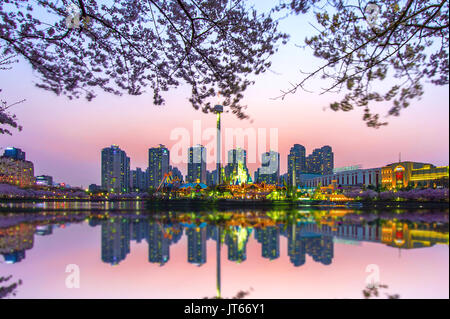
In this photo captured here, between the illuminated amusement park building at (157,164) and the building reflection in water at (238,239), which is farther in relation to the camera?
the illuminated amusement park building at (157,164)

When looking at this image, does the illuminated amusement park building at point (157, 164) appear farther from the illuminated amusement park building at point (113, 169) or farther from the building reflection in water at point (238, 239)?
the building reflection in water at point (238, 239)

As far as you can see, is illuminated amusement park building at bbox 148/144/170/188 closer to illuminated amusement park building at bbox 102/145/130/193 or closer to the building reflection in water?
illuminated amusement park building at bbox 102/145/130/193

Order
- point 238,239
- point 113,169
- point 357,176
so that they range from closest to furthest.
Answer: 1. point 238,239
2. point 357,176
3. point 113,169

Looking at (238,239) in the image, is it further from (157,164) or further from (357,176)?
(157,164)

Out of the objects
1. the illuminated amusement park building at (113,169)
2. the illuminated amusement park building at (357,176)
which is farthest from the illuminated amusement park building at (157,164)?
the illuminated amusement park building at (357,176)

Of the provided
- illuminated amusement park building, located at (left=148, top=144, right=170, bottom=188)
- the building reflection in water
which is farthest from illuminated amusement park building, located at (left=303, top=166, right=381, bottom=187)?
illuminated amusement park building, located at (left=148, top=144, right=170, bottom=188)

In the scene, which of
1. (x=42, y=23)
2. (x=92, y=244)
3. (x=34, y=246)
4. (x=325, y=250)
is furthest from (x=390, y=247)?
(x=42, y=23)

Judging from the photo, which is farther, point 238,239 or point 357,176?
point 357,176

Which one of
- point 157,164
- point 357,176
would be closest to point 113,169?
point 157,164
